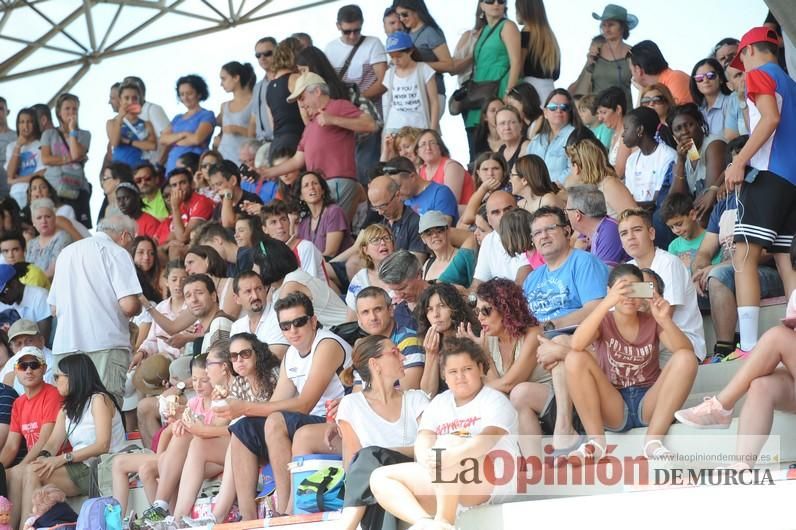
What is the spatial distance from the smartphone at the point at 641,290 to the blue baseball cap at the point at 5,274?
262 inches

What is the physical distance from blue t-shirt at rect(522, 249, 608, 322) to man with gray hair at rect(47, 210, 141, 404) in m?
3.27

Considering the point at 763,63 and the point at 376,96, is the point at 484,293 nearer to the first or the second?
the point at 763,63

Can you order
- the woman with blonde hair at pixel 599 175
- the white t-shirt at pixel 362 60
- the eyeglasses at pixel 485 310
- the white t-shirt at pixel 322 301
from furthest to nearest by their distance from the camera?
the white t-shirt at pixel 362 60 < the white t-shirt at pixel 322 301 < the woman with blonde hair at pixel 599 175 < the eyeglasses at pixel 485 310

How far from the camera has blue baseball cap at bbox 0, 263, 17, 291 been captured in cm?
1141

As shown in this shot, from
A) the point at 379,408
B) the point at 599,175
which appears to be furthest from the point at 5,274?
the point at 379,408

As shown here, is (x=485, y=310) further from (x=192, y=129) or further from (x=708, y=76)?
(x=192, y=129)

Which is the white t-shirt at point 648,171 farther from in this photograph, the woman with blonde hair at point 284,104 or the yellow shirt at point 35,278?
the yellow shirt at point 35,278

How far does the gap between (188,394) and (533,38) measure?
14.3 ft

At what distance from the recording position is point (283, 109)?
11.6 m

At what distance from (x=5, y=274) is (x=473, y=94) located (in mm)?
4049

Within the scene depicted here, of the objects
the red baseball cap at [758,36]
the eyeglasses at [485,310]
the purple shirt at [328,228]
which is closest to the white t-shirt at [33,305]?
the purple shirt at [328,228]


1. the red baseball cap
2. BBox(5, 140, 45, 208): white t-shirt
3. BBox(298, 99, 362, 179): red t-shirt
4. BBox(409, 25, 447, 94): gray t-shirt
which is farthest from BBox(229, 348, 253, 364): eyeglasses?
BBox(5, 140, 45, 208): white t-shirt

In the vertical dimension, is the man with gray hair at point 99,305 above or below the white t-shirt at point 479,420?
above

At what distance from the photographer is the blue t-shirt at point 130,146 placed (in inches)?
545
